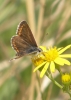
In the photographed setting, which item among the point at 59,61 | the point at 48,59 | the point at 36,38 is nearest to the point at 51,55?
the point at 48,59

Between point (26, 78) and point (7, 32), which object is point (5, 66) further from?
point (7, 32)

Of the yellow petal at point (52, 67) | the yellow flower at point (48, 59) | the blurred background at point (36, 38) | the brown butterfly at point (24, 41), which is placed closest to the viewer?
the yellow petal at point (52, 67)

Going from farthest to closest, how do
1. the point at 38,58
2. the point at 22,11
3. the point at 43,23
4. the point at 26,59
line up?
the point at 22,11 → the point at 26,59 → the point at 43,23 → the point at 38,58

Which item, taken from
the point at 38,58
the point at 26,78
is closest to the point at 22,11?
the point at 26,78

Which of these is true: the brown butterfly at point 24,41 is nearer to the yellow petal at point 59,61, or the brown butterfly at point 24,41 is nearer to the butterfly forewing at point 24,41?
the butterfly forewing at point 24,41

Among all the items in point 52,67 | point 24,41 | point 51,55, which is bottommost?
point 52,67

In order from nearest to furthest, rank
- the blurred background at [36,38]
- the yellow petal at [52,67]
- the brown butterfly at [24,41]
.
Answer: the yellow petal at [52,67]
the brown butterfly at [24,41]
the blurred background at [36,38]

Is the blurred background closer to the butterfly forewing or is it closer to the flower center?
the flower center

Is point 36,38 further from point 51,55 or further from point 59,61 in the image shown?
point 59,61

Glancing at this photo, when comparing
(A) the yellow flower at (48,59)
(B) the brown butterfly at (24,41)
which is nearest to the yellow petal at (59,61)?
(A) the yellow flower at (48,59)
